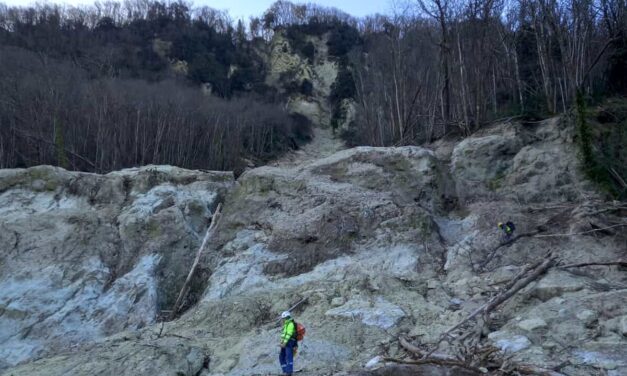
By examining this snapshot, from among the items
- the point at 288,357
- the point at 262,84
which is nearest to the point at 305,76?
the point at 262,84

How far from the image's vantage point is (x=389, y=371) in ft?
24.9

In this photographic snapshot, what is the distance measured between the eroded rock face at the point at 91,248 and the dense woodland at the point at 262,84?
9.93 metres

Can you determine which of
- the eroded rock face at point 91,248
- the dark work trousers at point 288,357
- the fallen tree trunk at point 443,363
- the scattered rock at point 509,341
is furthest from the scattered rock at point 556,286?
the eroded rock face at point 91,248

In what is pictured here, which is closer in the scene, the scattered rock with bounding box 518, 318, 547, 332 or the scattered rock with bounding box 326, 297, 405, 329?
the scattered rock with bounding box 518, 318, 547, 332

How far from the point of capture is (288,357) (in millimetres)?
8266

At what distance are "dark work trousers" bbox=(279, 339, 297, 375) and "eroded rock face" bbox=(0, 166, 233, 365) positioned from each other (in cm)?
482

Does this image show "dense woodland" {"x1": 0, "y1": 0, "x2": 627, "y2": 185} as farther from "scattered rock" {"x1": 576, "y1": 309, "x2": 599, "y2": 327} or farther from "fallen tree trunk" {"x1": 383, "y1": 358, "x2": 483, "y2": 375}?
"fallen tree trunk" {"x1": 383, "y1": 358, "x2": 483, "y2": 375}

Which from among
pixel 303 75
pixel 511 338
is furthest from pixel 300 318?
pixel 303 75

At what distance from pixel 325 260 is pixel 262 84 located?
47.6 metres

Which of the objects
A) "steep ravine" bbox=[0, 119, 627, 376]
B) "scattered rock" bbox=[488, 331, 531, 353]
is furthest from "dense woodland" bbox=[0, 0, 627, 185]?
"scattered rock" bbox=[488, 331, 531, 353]

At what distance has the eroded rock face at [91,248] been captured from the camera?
12102mm

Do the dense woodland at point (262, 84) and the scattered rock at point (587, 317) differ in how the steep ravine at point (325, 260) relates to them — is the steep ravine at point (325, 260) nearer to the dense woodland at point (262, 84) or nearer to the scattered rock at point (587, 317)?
the scattered rock at point (587, 317)

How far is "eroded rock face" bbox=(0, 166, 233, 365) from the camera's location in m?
12.1

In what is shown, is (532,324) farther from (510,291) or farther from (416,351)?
(416,351)
